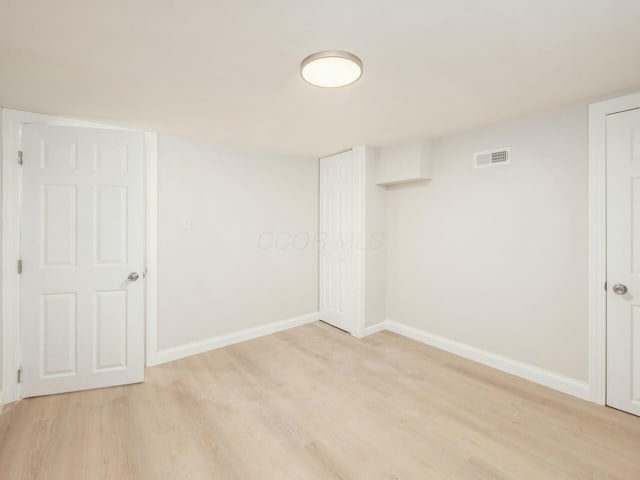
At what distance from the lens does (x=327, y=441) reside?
1901mm

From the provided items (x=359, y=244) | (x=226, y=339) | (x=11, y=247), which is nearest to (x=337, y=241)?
(x=359, y=244)

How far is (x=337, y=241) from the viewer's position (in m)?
3.94

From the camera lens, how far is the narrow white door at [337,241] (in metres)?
3.73

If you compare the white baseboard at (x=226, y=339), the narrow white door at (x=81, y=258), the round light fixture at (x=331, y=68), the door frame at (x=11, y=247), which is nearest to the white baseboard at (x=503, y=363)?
the white baseboard at (x=226, y=339)

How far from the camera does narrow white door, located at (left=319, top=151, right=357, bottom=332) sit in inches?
147

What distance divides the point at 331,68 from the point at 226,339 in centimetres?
296

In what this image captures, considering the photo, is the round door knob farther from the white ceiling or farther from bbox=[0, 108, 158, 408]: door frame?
bbox=[0, 108, 158, 408]: door frame

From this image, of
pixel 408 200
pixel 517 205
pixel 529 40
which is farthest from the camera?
pixel 408 200

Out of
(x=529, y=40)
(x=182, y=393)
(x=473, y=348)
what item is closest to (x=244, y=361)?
(x=182, y=393)

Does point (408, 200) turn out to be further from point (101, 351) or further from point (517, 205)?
point (101, 351)

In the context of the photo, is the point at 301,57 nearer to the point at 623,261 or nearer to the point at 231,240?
the point at 231,240

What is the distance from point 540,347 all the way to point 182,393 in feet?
10.1

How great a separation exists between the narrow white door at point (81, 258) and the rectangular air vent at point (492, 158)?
10.3 ft

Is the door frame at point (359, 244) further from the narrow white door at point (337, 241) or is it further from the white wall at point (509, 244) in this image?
the white wall at point (509, 244)
